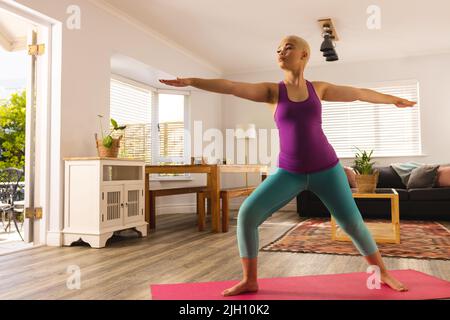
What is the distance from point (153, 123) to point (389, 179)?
3639 millimetres

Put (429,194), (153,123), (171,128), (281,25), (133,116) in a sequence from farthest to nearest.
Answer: (171,128) → (153,123) → (133,116) → (429,194) → (281,25)

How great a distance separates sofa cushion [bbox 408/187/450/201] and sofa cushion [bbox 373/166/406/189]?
47cm

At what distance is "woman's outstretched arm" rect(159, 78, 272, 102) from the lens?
1.77 metres

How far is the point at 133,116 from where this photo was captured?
607 centimetres

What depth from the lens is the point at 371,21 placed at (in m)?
4.88

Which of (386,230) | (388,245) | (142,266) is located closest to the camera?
(142,266)

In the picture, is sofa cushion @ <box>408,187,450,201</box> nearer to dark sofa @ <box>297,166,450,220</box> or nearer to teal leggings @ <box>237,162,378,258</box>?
dark sofa @ <box>297,166,450,220</box>

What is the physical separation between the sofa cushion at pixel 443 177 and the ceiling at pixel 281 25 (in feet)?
5.95

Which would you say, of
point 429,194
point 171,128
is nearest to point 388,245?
point 429,194

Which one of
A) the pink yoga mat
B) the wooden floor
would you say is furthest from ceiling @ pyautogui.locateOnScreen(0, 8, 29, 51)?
the pink yoga mat

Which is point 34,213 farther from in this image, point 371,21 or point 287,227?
point 371,21

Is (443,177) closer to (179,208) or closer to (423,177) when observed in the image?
(423,177)
